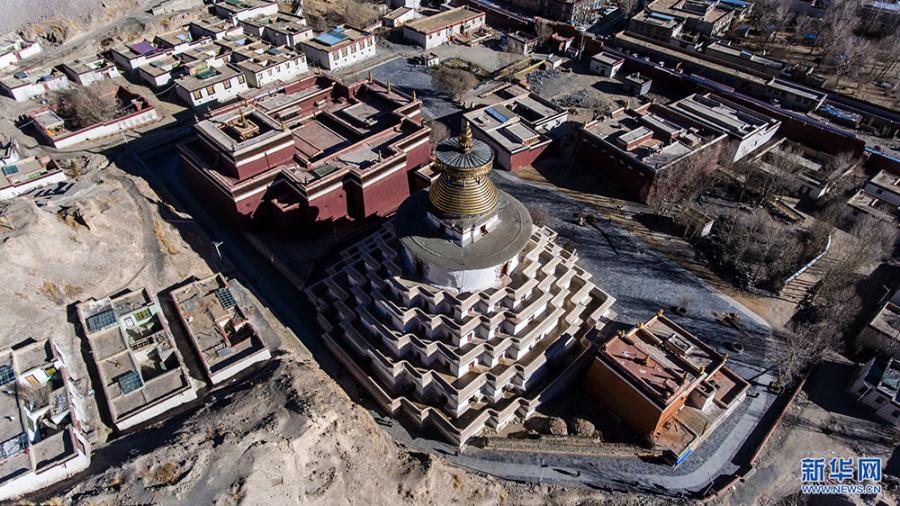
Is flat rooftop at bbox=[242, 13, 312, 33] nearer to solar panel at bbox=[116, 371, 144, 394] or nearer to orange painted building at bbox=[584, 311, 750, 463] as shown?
solar panel at bbox=[116, 371, 144, 394]

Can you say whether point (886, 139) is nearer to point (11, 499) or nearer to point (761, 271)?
point (761, 271)

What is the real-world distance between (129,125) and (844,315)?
239ft

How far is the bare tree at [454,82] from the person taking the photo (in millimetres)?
64375

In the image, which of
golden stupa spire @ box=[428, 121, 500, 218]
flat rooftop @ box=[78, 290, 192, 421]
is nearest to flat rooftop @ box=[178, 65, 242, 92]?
flat rooftop @ box=[78, 290, 192, 421]

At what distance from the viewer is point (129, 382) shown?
104 ft

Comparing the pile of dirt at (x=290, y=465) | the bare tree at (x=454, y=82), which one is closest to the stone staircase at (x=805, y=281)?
the pile of dirt at (x=290, y=465)

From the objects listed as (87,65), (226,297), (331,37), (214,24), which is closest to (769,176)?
(226,297)

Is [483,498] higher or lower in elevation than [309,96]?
lower

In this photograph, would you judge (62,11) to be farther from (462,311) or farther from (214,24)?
(462,311)

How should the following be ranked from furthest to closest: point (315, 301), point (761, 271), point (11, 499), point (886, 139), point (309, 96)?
point (886, 139) → point (309, 96) → point (761, 271) → point (315, 301) → point (11, 499)

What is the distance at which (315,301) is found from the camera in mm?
39375

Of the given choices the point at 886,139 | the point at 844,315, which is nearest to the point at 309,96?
the point at 844,315

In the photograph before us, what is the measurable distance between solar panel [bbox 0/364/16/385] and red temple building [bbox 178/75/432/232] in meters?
19.1

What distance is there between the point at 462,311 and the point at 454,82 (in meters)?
41.2
